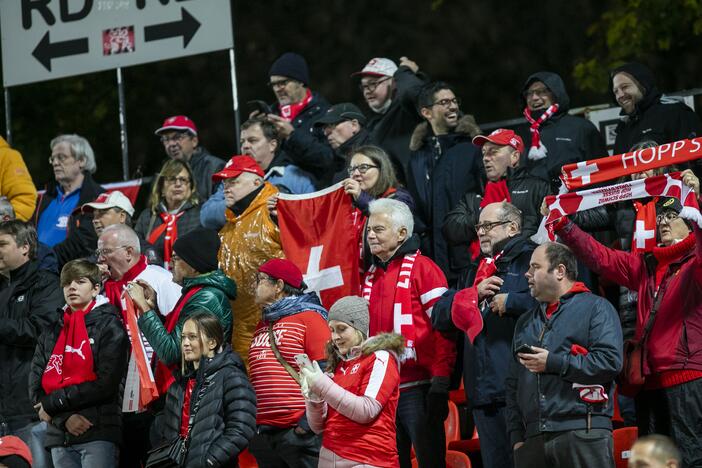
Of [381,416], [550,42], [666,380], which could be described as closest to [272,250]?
[381,416]

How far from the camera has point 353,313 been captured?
7602 mm

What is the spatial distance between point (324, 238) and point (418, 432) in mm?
1945

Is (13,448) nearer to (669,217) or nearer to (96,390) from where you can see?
(96,390)

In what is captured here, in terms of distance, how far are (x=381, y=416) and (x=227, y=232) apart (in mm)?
2658

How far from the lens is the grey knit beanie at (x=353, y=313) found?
299 inches

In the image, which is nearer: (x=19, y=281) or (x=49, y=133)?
(x=19, y=281)

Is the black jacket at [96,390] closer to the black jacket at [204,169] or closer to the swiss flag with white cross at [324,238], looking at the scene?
the swiss flag with white cross at [324,238]

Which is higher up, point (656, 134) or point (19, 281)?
point (656, 134)

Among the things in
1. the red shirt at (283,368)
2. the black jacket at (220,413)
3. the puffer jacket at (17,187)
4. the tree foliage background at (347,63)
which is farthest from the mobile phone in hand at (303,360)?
the tree foliage background at (347,63)

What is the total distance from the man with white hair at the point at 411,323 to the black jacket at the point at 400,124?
2138 mm

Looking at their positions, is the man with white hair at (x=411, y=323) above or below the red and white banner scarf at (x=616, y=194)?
below

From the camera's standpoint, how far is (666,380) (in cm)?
752

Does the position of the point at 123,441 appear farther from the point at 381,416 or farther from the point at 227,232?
the point at 381,416

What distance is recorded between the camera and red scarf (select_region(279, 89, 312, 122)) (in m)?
11.5
